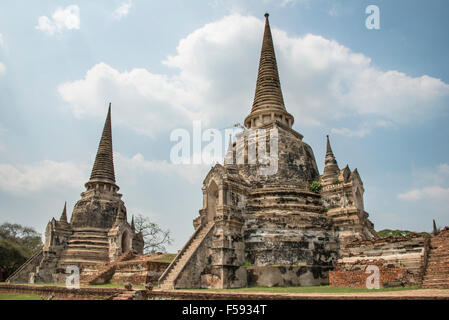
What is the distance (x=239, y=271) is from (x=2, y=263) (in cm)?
3094

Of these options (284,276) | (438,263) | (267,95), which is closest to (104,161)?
(267,95)

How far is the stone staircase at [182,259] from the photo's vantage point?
18.8 metres

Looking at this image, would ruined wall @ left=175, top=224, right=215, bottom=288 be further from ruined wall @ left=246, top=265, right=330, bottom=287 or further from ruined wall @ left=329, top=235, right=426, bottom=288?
ruined wall @ left=329, top=235, right=426, bottom=288

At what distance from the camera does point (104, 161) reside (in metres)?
40.0

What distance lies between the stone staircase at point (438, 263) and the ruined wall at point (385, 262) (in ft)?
1.51

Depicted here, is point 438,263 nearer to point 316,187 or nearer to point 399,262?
point 399,262

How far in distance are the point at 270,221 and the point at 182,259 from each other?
5.95 m

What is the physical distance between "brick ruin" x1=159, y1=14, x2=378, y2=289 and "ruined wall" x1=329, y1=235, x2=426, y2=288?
2.35 m

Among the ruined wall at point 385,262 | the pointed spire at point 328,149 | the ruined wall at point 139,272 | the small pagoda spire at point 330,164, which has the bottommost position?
the ruined wall at point 139,272

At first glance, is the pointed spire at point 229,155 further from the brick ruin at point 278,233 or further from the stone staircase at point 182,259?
the stone staircase at point 182,259

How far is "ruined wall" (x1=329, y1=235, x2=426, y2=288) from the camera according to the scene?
16.6 m

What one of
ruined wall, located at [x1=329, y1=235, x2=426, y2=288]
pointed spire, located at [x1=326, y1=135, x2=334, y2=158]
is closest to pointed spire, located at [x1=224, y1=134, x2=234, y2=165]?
pointed spire, located at [x1=326, y1=135, x2=334, y2=158]

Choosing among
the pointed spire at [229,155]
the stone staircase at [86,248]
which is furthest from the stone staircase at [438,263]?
the stone staircase at [86,248]
